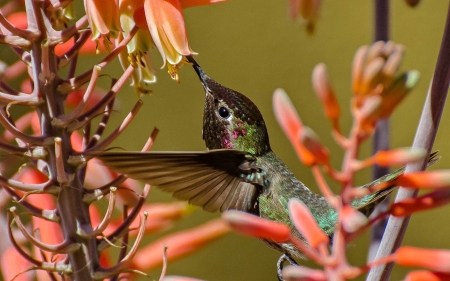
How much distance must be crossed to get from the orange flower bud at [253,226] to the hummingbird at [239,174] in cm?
34

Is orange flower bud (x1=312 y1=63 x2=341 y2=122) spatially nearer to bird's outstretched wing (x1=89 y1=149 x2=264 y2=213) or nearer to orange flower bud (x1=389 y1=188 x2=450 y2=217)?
orange flower bud (x1=389 y1=188 x2=450 y2=217)

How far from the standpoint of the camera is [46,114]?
29.9 inches

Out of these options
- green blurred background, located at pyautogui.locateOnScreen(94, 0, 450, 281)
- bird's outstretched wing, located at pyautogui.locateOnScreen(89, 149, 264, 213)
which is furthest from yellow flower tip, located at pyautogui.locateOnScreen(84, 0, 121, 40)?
green blurred background, located at pyautogui.locateOnScreen(94, 0, 450, 281)

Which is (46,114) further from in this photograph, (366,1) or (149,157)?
(366,1)

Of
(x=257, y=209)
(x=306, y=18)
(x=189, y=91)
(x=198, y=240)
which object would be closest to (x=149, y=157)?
(x=198, y=240)

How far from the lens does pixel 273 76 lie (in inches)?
87.2

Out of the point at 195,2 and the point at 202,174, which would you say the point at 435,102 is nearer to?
the point at 195,2

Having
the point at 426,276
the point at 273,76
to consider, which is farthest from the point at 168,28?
the point at 273,76

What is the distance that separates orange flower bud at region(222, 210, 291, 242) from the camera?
1.63 ft

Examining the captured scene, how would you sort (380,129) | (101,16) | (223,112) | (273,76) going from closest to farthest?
1. (101,16)
2. (380,129)
3. (223,112)
4. (273,76)

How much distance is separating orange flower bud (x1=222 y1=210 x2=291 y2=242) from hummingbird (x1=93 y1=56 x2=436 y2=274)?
1.12 ft

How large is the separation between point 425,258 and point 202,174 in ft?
1.58

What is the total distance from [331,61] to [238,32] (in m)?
0.30

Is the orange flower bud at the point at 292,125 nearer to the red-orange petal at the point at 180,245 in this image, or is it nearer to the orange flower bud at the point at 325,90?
the orange flower bud at the point at 325,90
